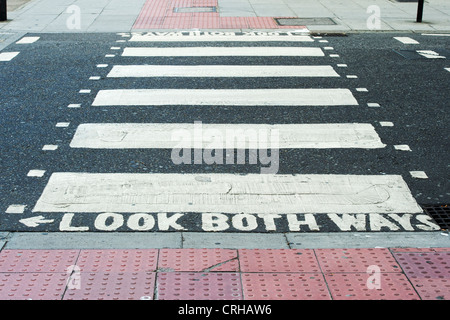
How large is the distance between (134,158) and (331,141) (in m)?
2.41

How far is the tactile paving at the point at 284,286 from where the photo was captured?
4.57 metres

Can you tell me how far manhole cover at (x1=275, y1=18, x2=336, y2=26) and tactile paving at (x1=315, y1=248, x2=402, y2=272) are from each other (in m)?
10.1

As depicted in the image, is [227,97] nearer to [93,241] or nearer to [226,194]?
[226,194]

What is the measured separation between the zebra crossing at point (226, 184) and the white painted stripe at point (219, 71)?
0.19 meters

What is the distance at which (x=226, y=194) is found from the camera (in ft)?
20.8

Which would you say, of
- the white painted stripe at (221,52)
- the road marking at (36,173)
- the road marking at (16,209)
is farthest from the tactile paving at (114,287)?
the white painted stripe at (221,52)

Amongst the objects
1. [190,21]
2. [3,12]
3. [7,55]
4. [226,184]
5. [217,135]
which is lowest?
[226,184]

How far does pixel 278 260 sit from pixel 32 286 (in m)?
1.93

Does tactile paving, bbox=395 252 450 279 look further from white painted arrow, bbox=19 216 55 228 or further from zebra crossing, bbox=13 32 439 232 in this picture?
white painted arrow, bbox=19 216 55 228

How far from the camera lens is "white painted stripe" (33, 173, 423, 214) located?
606cm

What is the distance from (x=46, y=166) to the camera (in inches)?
275

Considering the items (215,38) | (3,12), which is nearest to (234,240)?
(215,38)

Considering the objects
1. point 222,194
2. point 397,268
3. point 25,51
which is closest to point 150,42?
point 25,51
